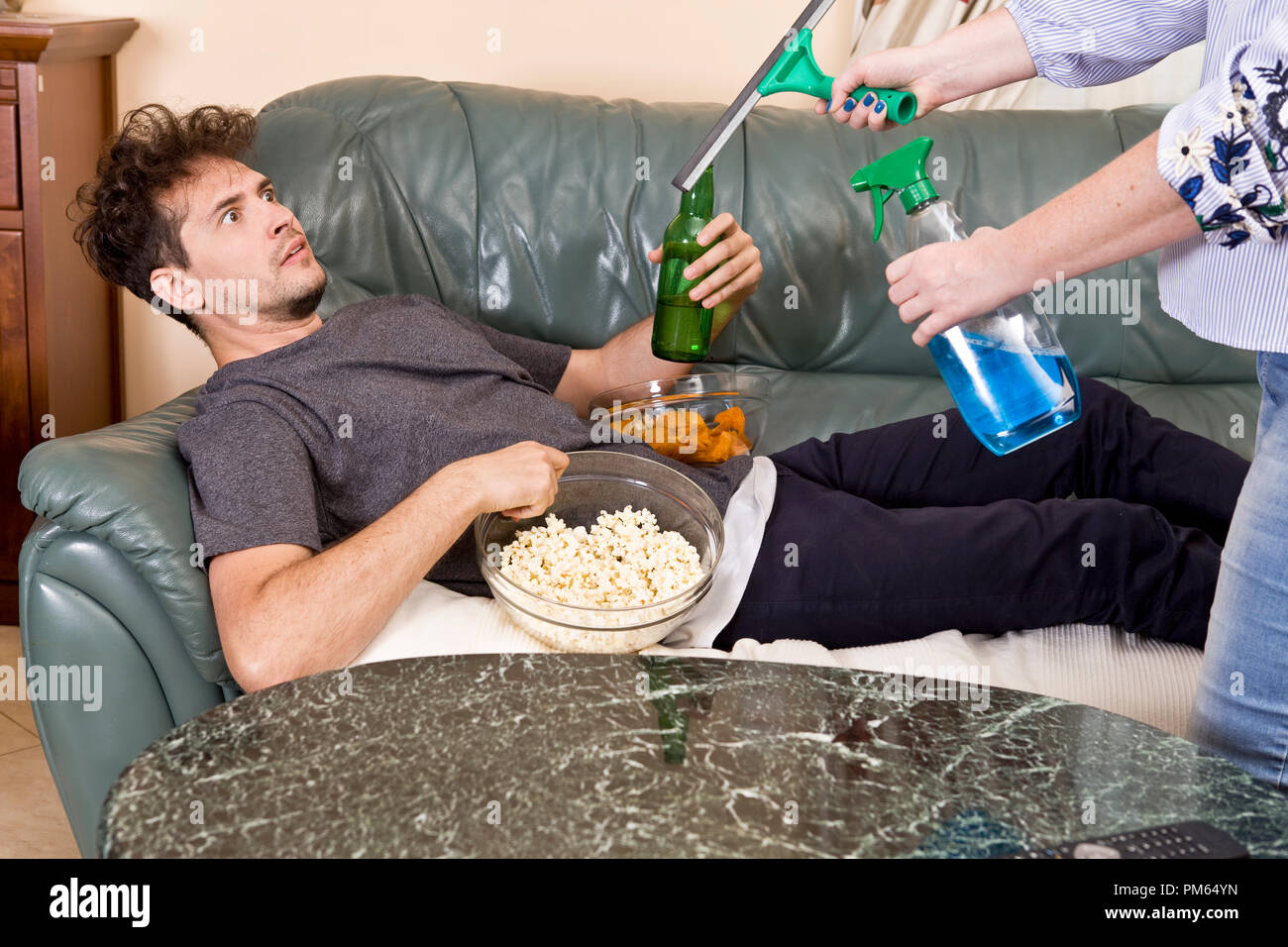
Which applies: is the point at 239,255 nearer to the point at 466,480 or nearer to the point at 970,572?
the point at 466,480

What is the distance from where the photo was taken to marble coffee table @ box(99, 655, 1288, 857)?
75 cm

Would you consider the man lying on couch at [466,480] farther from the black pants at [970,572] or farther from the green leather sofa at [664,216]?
the green leather sofa at [664,216]

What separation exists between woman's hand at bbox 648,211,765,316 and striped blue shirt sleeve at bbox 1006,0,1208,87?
590mm

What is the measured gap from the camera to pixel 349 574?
3.96 ft

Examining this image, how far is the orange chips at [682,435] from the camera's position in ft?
5.56

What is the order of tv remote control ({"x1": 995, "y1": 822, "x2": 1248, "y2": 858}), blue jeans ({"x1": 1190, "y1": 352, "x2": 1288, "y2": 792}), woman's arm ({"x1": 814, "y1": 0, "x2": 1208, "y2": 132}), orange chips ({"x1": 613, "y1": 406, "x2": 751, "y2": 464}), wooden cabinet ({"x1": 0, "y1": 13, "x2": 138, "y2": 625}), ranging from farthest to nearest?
1. wooden cabinet ({"x1": 0, "y1": 13, "x2": 138, "y2": 625})
2. orange chips ({"x1": 613, "y1": 406, "x2": 751, "y2": 464})
3. woman's arm ({"x1": 814, "y1": 0, "x2": 1208, "y2": 132})
4. blue jeans ({"x1": 1190, "y1": 352, "x2": 1288, "y2": 792})
5. tv remote control ({"x1": 995, "y1": 822, "x2": 1248, "y2": 858})

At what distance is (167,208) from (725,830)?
4.11 feet

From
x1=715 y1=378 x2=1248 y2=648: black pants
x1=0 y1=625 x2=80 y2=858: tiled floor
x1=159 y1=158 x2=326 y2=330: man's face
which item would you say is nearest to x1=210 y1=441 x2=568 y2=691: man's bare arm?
x1=715 y1=378 x2=1248 y2=648: black pants

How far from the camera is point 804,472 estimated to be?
173cm

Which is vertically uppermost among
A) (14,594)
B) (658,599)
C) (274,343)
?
(274,343)

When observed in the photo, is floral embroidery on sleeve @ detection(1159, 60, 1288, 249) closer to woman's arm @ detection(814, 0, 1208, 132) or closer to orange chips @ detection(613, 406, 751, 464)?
woman's arm @ detection(814, 0, 1208, 132)
